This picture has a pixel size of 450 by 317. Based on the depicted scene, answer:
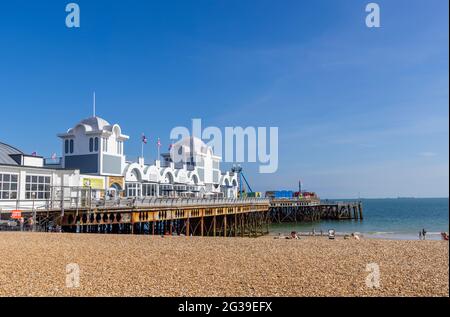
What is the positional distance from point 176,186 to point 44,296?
3864 cm

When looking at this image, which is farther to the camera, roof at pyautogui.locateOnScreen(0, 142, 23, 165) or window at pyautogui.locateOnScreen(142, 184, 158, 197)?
window at pyautogui.locateOnScreen(142, 184, 158, 197)

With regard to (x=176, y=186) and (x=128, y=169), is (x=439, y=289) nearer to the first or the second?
(x=128, y=169)

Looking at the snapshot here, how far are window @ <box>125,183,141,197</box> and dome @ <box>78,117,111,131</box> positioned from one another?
18.5ft

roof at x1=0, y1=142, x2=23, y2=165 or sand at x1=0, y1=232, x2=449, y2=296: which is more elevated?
roof at x1=0, y1=142, x2=23, y2=165

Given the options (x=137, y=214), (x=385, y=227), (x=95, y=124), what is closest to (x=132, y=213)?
(x=137, y=214)

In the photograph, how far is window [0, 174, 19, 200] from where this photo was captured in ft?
74.5

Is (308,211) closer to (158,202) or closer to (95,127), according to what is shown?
(95,127)

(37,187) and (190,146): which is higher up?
(190,146)

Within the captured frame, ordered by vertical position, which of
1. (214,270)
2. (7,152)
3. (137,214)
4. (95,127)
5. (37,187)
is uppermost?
(95,127)

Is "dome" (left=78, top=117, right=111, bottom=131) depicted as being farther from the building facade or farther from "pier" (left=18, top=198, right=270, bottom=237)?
"pier" (left=18, top=198, right=270, bottom=237)

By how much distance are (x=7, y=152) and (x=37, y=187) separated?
4505 millimetres

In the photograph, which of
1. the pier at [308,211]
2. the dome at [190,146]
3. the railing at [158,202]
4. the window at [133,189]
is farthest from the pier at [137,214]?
the pier at [308,211]

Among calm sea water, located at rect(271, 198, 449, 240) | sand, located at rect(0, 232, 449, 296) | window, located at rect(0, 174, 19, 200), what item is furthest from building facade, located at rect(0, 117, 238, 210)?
calm sea water, located at rect(271, 198, 449, 240)

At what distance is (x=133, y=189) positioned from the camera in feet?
126
